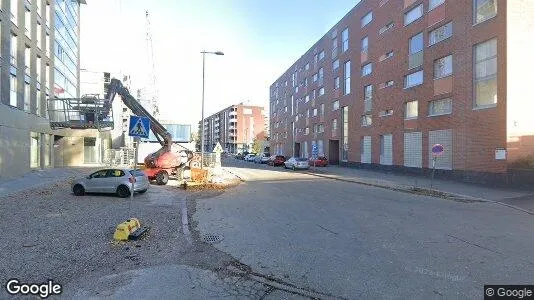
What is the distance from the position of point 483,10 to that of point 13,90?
29.0m

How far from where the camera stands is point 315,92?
5434 cm

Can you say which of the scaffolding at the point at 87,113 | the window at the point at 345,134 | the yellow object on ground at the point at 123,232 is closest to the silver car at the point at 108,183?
the scaffolding at the point at 87,113

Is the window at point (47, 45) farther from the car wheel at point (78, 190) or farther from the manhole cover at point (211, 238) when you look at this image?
the manhole cover at point (211, 238)

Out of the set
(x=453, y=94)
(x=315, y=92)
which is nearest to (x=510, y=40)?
(x=453, y=94)

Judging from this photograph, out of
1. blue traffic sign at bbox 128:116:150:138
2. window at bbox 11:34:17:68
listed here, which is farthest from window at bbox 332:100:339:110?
blue traffic sign at bbox 128:116:150:138

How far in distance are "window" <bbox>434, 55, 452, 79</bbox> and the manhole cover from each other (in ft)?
73.6

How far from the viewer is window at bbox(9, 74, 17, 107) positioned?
2205 cm

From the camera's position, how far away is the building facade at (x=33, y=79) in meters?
21.2

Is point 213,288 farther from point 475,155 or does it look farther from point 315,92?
point 315,92

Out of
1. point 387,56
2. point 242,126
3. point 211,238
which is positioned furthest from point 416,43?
point 242,126

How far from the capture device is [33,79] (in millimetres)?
26344

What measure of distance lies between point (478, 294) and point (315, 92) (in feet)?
166

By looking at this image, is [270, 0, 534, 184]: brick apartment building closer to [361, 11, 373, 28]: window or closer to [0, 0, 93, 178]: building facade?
[361, 11, 373, 28]: window

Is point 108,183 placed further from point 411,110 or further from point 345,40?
point 345,40
